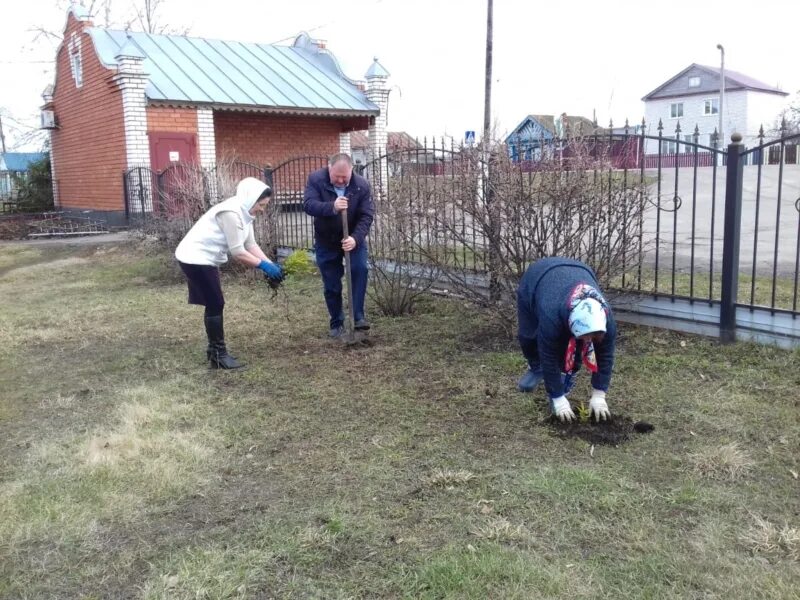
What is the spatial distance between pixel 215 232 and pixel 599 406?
306 cm

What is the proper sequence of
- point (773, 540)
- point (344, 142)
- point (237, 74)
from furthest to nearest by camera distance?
point (344, 142) < point (237, 74) < point (773, 540)

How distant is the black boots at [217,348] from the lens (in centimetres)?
555

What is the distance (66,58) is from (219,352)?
18.1 metres

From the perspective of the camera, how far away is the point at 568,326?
3643mm

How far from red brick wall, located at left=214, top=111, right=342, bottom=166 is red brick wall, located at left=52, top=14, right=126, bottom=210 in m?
2.73

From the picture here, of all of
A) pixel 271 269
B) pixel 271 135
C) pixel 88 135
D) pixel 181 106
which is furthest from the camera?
pixel 271 135

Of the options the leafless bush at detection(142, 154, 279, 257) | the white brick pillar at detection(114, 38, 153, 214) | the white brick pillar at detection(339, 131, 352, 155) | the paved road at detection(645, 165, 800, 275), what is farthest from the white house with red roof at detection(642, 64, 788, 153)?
the leafless bush at detection(142, 154, 279, 257)

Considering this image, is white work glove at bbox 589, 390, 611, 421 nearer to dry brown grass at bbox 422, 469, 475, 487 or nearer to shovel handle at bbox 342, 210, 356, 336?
dry brown grass at bbox 422, 469, 475, 487

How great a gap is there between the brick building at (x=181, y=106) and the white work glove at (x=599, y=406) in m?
13.5

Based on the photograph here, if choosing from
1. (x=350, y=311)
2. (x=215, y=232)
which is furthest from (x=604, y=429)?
(x=215, y=232)

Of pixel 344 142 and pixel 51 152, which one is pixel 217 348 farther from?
pixel 51 152

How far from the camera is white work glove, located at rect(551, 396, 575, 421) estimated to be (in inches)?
159


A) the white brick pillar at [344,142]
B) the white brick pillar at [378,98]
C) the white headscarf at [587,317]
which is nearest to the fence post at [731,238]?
the white headscarf at [587,317]

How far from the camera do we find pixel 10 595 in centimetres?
265
